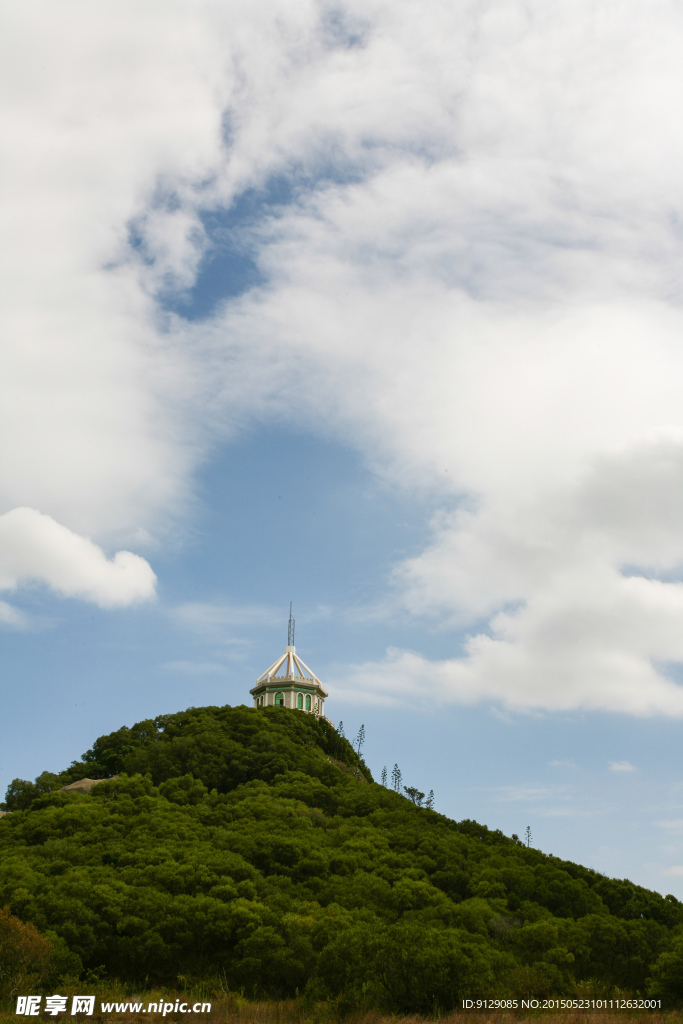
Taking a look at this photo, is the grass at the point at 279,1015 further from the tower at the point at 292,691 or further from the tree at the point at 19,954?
the tower at the point at 292,691

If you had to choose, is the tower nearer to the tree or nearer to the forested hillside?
the forested hillside

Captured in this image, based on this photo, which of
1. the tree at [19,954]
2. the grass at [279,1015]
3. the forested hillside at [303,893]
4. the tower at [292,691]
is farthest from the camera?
the tower at [292,691]

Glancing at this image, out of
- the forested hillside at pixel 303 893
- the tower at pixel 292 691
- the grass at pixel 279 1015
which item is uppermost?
the tower at pixel 292 691

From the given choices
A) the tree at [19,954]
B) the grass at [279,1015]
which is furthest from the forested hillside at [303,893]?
the tree at [19,954]

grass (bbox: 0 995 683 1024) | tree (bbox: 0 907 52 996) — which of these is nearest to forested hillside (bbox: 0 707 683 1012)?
grass (bbox: 0 995 683 1024)

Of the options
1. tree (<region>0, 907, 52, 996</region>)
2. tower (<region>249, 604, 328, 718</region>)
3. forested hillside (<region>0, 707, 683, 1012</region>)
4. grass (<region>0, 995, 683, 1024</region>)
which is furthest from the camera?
tower (<region>249, 604, 328, 718</region>)

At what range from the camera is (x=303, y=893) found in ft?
101

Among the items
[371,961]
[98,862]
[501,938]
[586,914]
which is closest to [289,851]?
[98,862]

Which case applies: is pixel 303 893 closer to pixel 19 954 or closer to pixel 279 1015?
pixel 279 1015

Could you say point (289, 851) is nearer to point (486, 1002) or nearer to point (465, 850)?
point (465, 850)

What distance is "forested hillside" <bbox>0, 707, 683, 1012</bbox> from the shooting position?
2134 cm

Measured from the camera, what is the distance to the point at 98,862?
31.5m

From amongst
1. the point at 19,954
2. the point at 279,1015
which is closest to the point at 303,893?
the point at 279,1015

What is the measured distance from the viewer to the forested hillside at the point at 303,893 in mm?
21344
